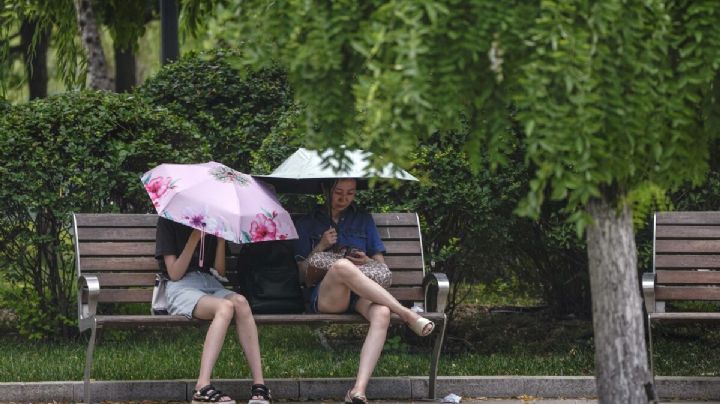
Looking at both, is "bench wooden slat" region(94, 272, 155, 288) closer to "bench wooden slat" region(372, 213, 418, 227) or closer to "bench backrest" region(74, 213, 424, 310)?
"bench backrest" region(74, 213, 424, 310)

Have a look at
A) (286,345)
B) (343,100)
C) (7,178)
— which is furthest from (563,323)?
(343,100)

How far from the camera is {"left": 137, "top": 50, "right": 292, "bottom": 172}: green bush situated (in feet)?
34.6

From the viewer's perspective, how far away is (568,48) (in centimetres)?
470

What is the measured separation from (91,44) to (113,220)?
5375 mm

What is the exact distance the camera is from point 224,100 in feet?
35.4

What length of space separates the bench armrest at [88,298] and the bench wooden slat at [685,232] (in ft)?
11.6

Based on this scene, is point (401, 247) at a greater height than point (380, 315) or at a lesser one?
greater

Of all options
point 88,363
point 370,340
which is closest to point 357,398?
point 370,340

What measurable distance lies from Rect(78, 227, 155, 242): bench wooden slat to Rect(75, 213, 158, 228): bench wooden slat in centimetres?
2

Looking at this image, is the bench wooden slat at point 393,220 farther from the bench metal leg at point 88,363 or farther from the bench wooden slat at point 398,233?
the bench metal leg at point 88,363

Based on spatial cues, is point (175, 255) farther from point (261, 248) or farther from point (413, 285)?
point (413, 285)

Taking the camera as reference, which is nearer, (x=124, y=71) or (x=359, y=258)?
(x=359, y=258)

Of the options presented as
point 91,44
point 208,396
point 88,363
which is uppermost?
point 91,44

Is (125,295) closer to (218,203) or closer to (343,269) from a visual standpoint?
(218,203)
